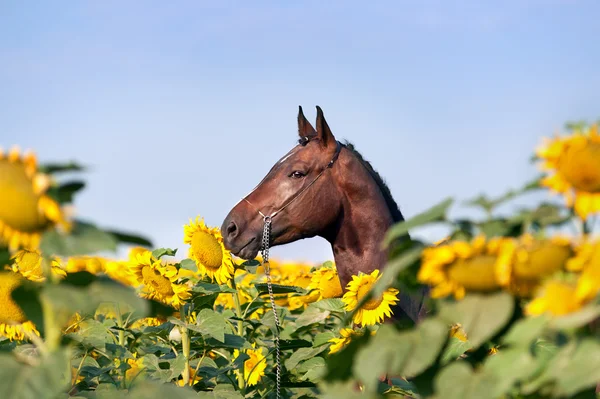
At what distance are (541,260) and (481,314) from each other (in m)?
0.15

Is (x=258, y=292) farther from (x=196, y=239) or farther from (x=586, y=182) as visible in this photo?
(x=586, y=182)

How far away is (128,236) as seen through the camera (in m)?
1.85

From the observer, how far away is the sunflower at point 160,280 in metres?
4.76

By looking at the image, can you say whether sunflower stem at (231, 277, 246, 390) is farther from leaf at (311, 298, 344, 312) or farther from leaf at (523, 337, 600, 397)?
leaf at (523, 337, 600, 397)

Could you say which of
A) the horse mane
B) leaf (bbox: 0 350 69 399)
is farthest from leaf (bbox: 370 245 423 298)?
the horse mane

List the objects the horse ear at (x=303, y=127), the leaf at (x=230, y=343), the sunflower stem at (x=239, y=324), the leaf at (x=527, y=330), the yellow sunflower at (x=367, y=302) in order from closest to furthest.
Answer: the leaf at (x=527, y=330) < the yellow sunflower at (x=367, y=302) < the leaf at (x=230, y=343) < the sunflower stem at (x=239, y=324) < the horse ear at (x=303, y=127)

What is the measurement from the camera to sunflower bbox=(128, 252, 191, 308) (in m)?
4.76

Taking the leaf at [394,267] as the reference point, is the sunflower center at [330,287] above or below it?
below

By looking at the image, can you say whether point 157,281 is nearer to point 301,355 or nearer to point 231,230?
point 301,355

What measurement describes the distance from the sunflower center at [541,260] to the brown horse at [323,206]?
3.59m

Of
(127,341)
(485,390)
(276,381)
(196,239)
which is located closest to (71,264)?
(127,341)

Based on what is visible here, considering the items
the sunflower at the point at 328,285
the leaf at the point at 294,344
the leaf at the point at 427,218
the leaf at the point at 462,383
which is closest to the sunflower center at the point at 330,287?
the sunflower at the point at 328,285

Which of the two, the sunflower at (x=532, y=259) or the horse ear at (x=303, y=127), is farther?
the horse ear at (x=303, y=127)

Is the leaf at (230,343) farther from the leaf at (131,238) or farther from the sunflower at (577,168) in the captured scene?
the sunflower at (577,168)
